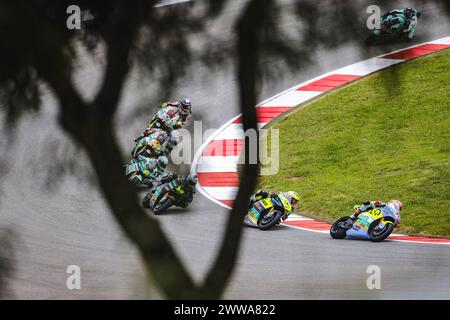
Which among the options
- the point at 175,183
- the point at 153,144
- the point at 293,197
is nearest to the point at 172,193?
the point at 175,183

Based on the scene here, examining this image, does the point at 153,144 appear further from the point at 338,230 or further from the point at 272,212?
the point at 338,230

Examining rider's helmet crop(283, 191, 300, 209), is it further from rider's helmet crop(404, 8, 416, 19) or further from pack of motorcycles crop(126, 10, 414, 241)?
rider's helmet crop(404, 8, 416, 19)

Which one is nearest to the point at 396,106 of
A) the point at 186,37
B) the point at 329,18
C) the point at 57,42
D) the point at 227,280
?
the point at 329,18

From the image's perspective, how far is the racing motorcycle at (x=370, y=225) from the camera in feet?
13.1

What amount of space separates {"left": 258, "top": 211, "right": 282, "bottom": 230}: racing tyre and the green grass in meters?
0.17

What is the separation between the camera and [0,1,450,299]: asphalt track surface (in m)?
3.14

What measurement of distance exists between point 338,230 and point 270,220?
59 cm

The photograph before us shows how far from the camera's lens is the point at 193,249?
3512 mm

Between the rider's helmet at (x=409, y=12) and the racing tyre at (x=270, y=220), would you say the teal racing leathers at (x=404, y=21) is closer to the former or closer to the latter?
the rider's helmet at (x=409, y=12)

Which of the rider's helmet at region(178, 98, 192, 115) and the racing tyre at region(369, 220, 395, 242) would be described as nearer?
the rider's helmet at region(178, 98, 192, 115)

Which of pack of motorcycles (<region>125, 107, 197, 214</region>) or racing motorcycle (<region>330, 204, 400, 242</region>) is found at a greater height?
pack of motorcycles (<region>125, 107, 197, 214</region>)

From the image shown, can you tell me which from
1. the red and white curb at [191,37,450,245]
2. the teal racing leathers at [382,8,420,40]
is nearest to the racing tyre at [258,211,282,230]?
the red and white curb at [191,37,450,245]
